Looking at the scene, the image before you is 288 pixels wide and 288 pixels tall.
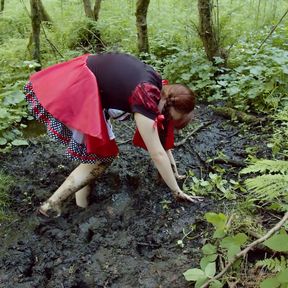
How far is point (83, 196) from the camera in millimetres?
3414

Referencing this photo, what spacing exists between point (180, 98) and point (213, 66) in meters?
2.63

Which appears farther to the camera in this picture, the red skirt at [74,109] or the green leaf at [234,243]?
the red skirt at [74,109]

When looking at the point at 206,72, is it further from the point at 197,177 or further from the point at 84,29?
the point at 84,29

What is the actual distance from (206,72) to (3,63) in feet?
10.8

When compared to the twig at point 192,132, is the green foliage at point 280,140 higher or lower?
higher

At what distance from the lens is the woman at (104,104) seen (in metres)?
2.75

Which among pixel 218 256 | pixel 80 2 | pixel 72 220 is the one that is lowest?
pixel 72 220

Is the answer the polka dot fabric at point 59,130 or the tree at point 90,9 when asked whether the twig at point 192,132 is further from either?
the tree at point 90,9

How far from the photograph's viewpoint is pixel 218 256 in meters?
2.56

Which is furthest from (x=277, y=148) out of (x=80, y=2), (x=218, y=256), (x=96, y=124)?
(x=80, y=2)

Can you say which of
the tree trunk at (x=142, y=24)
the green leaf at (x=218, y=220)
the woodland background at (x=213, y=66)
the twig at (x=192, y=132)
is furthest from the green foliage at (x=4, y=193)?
the tree trunk at (x=142, y=24)

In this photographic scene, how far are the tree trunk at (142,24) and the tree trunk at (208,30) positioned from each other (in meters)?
0.85

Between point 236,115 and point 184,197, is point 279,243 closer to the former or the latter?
point 184,197

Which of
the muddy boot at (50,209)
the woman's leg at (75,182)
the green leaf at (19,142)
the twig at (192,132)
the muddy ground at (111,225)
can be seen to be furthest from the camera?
the green leaf at (19,142)
